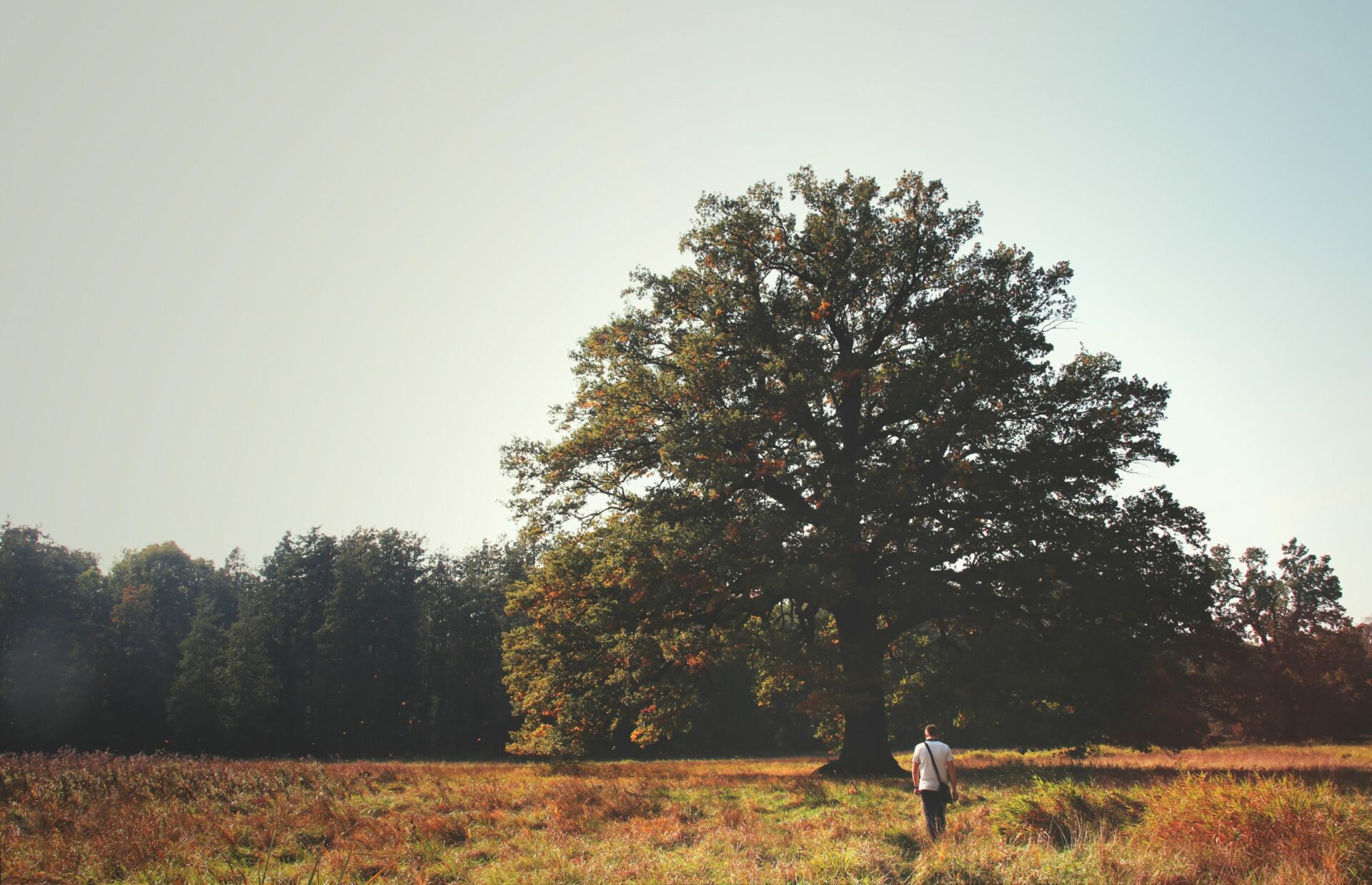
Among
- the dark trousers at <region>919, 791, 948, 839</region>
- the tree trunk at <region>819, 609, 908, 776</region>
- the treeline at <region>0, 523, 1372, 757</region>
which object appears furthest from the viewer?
the treeline at <region>0, 523, 1372, 757</region>

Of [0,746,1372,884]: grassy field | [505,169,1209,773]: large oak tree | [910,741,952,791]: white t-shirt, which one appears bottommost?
[0,746,1372,884]: grassy field

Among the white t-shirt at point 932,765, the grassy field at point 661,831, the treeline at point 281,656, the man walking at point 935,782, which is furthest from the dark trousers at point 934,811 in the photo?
the treeline at point 281,656

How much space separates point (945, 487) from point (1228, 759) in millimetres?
14314

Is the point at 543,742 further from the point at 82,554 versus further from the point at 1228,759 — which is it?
the point at 82,554

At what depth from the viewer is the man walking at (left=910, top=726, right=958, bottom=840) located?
10234 mm

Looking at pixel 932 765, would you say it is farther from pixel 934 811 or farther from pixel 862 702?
pixel 862 702

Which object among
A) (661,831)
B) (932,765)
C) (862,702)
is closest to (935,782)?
(932,765)

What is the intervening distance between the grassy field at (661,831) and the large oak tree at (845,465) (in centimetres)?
472

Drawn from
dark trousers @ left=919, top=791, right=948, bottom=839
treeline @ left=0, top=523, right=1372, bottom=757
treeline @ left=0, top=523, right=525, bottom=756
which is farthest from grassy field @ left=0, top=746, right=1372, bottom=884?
treeline @ left=0, top=523, right=525, bottom=756

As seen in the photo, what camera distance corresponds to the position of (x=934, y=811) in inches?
404

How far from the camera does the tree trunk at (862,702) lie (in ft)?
59.1

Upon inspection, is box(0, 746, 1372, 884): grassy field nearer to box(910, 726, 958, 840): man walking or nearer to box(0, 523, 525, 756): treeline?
box(910, 726, 958, 840): man walking

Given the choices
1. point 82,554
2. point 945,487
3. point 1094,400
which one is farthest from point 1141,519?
point 82,554

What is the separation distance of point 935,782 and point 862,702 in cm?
756
